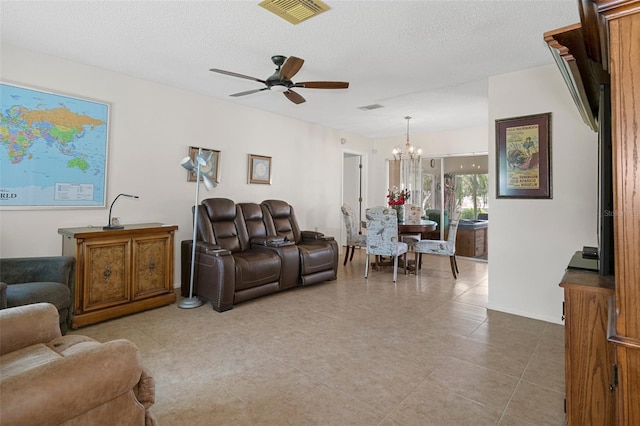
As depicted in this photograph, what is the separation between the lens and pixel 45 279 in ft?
8.83

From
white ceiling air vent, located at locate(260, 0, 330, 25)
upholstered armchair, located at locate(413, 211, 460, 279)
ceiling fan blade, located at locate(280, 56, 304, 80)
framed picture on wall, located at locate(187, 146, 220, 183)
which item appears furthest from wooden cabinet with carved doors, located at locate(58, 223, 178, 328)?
upholstered armchair, located at locate(413, 211, 460, 279)

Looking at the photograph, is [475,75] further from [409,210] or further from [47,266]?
[47,266]

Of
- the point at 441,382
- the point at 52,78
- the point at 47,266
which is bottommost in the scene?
the point at 441,382

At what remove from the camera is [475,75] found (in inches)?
141

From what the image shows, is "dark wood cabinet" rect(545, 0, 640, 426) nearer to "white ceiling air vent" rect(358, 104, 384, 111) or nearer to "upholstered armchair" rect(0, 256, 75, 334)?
"upholstered armchair" rect(0, 256, 75, 334)

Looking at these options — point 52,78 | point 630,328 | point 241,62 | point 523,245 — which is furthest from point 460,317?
point 52,78

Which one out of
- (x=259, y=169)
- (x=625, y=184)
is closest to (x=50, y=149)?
(x=259, y=169)

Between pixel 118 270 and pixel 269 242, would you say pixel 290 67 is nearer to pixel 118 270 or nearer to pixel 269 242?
pixel 269 242

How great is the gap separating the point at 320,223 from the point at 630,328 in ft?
18.1

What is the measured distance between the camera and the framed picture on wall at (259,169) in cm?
500

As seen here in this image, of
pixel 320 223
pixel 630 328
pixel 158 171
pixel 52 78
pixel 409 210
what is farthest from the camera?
pixel 320 223

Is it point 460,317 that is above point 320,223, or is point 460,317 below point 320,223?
below

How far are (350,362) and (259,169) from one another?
11.4 ft

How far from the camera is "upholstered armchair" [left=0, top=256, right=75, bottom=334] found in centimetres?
241
